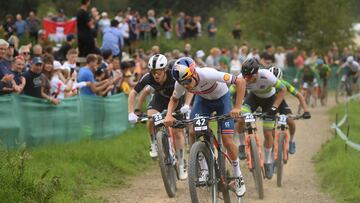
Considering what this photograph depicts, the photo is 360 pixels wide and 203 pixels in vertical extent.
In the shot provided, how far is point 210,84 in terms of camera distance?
10.6 meters

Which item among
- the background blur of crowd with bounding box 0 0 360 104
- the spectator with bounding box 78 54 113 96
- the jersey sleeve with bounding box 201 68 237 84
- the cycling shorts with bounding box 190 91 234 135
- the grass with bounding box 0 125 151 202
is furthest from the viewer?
the spectator with bounding box 78 54 113 96

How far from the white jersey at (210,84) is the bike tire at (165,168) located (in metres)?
1.43

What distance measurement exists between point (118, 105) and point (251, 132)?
6.16 m

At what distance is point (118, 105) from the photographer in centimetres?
1830

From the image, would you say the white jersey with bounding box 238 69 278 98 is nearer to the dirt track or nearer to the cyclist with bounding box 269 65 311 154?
the cyclist with bounding box 269 65 311 154

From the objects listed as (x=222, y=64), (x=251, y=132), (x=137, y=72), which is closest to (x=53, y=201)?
(x=251, y=132)

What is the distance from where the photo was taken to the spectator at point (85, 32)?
59.0 ft

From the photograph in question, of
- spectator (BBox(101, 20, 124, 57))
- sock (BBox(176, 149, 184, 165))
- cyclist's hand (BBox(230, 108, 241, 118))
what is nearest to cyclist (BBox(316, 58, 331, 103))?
spectator (BBox(101, 20, 124, 57))

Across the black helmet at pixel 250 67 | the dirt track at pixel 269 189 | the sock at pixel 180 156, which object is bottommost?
the dirt track at pixel 269 189

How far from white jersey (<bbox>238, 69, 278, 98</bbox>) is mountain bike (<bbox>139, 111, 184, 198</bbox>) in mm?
1665

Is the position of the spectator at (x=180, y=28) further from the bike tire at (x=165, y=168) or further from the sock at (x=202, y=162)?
the sock at (x=202, y=162)

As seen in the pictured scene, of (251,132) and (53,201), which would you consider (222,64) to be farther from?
(53,201)

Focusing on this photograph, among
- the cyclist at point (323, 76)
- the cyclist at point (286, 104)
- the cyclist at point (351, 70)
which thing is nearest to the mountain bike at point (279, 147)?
the cyclist at point (286, 104)

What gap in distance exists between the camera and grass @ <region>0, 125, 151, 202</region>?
1095 cm
